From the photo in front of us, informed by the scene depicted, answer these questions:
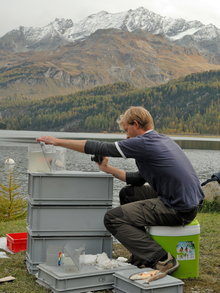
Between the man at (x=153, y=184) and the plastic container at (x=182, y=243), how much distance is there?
9 cm

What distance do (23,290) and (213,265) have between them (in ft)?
8.49

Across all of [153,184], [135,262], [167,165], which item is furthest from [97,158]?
[135,262]

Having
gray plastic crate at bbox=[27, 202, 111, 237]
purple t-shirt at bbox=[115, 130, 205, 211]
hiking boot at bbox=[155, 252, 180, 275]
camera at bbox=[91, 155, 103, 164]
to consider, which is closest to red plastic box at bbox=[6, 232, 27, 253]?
gray plastic crate at bbox=[27, 202, 111, 237]

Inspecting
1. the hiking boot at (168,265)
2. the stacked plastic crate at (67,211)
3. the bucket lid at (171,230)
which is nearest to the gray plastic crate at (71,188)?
the stacked plastic crate at (67,211)

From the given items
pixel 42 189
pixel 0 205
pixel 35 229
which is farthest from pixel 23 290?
pixel 0 205

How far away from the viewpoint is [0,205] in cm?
1279

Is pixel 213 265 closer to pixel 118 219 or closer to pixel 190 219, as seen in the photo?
pixel 190 219

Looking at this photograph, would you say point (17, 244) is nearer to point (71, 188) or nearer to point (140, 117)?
point (71, 188)

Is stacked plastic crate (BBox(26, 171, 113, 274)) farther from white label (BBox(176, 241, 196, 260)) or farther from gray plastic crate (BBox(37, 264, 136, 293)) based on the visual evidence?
white label (BBox(176, 241, 196, 260))

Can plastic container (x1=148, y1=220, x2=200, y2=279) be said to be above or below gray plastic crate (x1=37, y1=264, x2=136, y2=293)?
above

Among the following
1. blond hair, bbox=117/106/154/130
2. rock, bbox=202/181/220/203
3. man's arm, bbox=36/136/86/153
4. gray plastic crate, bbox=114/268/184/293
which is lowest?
rock, bbox=202/181/220/203

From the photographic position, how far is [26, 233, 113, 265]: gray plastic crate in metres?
4.18

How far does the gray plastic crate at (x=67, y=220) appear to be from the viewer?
416 centimetres

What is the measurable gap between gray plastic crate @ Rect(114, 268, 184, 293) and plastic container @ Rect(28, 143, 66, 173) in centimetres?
155
